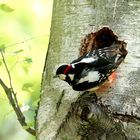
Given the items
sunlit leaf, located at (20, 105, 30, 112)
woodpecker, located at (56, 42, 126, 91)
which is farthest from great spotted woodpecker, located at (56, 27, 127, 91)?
sunlit leaf, located at (20, 105, 30, 112)

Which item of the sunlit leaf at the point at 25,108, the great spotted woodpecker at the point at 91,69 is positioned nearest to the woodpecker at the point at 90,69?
the great spotted woodpecker at the point at 91,69

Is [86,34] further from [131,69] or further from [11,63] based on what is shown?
[11,63]

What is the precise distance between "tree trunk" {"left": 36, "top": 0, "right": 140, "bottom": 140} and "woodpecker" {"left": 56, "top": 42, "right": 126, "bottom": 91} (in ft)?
0.17

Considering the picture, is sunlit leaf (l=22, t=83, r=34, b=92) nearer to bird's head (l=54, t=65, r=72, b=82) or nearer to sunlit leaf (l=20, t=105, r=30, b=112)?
sunlit leaf (l=20, t=105, r=30, b=112)

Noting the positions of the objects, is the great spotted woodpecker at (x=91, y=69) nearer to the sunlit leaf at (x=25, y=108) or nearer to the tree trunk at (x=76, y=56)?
the tree trunk at (x=76, y=56)

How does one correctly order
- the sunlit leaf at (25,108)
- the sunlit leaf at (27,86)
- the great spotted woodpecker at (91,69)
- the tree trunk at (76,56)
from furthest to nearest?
the sunlit leaf at (27,86) < the sunlit leaf at (25,108) < the great spotted woodpecker at (91,69) < the tree trunk at (76,56)

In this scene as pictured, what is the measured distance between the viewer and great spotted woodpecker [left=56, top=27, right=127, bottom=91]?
2.72m

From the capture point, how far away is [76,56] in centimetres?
286

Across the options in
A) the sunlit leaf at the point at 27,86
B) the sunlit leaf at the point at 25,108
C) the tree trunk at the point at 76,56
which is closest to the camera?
the tree trunk at the point at 76,56

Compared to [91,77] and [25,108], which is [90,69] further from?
[25,108]

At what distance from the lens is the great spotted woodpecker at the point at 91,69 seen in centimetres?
272

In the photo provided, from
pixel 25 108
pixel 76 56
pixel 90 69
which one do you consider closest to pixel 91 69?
pixel 90 69

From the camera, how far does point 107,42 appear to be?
2998 mm

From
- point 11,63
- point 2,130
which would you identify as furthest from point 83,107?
point 2,130
